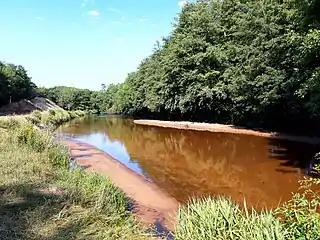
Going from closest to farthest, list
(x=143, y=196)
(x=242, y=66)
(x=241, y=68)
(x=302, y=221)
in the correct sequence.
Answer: (x=302, y=221)
(x=143, y=196)
(x=242, y=66)
(x=241, y=68)

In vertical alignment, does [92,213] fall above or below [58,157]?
below

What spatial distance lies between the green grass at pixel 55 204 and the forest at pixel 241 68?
793 centimetres

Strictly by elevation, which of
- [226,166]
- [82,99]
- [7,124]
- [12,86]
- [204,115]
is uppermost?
[12,86]

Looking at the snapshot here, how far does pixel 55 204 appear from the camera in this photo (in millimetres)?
6387

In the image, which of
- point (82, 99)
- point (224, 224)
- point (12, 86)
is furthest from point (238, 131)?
point (82, 99)

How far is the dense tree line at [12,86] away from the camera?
5423cm

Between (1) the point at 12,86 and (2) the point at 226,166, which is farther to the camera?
(1) the point at 12,86

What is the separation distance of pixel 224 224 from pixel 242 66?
75.1ft

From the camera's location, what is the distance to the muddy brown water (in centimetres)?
1033

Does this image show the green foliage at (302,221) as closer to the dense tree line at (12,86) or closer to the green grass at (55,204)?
the green grass at (55,204)

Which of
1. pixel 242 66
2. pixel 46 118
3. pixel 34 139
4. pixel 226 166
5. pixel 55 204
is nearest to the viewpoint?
pixel 55 204

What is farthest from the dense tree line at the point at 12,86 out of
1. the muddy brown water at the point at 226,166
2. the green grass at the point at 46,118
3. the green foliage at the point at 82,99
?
the muddy brown water at the point at 226,166

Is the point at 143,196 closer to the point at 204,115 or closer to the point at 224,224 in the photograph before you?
the point at 224,224

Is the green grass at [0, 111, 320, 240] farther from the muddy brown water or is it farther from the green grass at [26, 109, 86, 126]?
the green grass at [26, 109, 86, 126]
